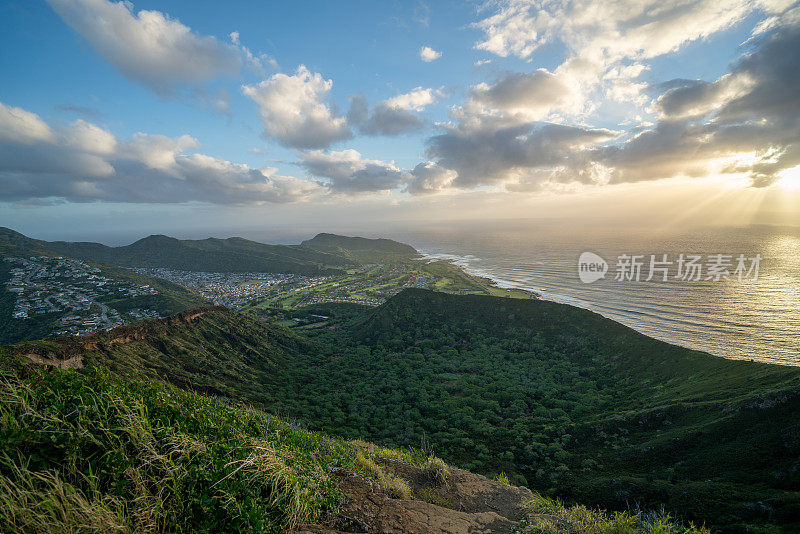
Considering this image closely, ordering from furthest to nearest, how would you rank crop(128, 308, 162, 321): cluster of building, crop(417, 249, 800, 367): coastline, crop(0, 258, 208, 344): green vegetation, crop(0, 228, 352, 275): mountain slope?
crop(0, 228, 352, 275): mountain slope
crop(128, 308, 162, 321): cluster of building
crop(0, 258, 208, 344): green vegetation
crop(417, 249, 800, 367): coastline

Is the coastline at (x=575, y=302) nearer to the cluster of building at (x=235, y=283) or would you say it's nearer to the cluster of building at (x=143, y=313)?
the cluster of building at (x=235, y=283)

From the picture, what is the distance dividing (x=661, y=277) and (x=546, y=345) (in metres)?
76.5

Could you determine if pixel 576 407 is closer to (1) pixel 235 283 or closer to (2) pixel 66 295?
(2) pixel 66 295

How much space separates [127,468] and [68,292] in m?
122

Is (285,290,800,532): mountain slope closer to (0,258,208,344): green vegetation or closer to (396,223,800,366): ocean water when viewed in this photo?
(396,223,800,366): ocean water

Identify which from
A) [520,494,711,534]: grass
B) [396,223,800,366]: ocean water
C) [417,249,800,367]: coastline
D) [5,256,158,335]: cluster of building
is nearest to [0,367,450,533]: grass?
[520,494,711,534]: grass

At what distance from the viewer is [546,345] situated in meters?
54.6

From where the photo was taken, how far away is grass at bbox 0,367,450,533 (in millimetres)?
4016

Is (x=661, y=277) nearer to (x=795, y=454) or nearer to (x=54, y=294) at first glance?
(x=795, y=454)

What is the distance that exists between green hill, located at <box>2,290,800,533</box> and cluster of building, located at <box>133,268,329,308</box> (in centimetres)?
5714

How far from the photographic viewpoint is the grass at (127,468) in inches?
158

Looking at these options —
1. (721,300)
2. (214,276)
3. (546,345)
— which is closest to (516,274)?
(721,300)

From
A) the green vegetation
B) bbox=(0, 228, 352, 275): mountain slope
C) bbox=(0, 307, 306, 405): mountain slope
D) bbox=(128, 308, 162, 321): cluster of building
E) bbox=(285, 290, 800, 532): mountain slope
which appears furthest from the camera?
bbox=(0, 228, 352, 275): mountain slope

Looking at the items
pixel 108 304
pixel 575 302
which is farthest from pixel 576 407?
pixel 108 304
